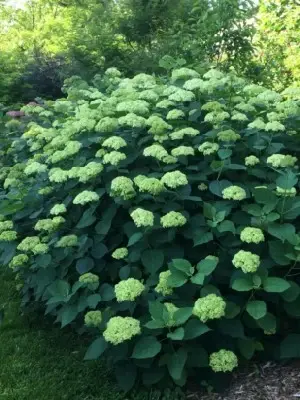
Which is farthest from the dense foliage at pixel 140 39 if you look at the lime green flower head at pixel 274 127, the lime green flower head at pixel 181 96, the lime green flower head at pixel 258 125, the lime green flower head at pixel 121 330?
the lime green flower head at pixel 121 330

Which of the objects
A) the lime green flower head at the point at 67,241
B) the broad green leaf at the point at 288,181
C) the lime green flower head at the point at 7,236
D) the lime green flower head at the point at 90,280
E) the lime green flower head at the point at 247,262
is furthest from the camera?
the lime green flower head at the point at 7,236

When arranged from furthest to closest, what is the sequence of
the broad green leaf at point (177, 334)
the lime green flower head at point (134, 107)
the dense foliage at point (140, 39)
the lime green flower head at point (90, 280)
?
the dense foliage at point (140, 39) → the lime green flower head at point (134, 107) → the lime green flower head at point (90, 280) → the broad green leaf at point (177, 334)

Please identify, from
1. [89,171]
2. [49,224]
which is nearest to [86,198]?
[89,171]

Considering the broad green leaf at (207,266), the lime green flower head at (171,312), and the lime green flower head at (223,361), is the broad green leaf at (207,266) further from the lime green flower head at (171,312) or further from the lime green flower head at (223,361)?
the lime green flower head at (223,361)

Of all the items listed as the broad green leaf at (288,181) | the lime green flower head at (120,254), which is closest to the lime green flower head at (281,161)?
the broad green leaf at (288,181)

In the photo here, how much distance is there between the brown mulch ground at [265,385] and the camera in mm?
2369

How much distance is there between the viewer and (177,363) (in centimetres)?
220

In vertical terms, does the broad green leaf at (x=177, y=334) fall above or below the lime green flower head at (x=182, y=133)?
below

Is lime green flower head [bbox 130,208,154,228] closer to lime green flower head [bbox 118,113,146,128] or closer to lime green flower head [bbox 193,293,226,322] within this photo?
lime green flower head [bbox 193,293,226,322]

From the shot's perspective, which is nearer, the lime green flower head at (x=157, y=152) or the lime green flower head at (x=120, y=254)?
the lime green flower head at (x=120, y=254)

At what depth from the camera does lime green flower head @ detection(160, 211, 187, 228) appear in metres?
2.40

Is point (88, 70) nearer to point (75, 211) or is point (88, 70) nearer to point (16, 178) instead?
point (16, 178)

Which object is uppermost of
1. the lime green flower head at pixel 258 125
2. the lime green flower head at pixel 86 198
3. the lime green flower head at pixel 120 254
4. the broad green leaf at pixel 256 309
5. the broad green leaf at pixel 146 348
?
the lime green flower head at pixel 258 125

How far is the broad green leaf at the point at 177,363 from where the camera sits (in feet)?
7.10
